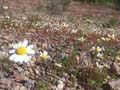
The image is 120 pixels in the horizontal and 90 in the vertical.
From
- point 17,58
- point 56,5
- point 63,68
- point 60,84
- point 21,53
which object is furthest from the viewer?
point 56,5

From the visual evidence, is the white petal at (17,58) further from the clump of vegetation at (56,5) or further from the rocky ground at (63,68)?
the clump of vegetation at (56,5)

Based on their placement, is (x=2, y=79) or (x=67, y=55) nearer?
(x=2, y=79)

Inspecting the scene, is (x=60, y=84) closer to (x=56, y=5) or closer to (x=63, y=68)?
(x=63, y=68)

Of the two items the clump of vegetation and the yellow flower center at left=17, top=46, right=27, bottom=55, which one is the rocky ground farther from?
the clump of vegetation

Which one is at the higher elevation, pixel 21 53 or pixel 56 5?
pixel 21 53

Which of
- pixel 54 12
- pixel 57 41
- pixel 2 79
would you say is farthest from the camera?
pixel 54 12

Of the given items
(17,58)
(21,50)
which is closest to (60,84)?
(21,50)

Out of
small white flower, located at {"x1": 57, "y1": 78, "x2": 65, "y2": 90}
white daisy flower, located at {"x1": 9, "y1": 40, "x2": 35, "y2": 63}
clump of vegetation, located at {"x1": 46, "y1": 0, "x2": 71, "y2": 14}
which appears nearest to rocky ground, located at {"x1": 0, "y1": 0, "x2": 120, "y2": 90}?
small white flower, located at {"x1": 57, "y1": 78, "x2": 65, "y2": 90}

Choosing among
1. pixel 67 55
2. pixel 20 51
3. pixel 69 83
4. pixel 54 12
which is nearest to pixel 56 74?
pixel 69 83

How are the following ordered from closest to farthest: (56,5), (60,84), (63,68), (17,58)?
(17,58) < (60,84) < (63,68) < (56,5)

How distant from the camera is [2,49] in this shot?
4340 mm

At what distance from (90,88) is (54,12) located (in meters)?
13.0

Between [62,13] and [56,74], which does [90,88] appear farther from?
[62,13]

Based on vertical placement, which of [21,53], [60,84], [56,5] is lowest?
[56,5]
